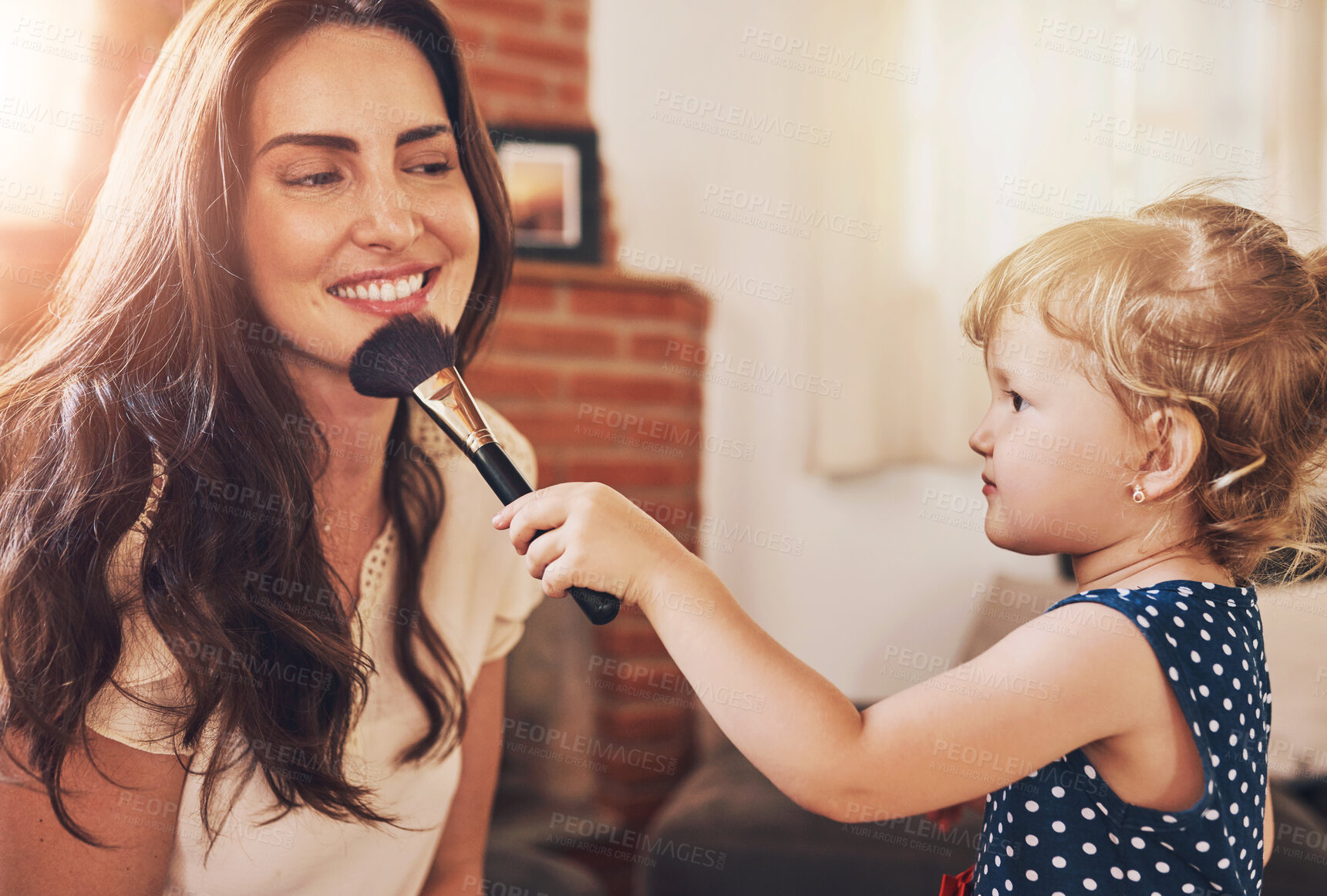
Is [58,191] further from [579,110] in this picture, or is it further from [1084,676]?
[1084,676]

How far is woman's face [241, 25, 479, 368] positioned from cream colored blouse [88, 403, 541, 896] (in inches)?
6.6

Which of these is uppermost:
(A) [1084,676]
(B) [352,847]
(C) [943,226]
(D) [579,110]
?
(D) [579,110]

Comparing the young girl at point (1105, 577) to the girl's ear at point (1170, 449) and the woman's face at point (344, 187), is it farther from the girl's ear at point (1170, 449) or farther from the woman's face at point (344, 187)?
the woman's face at point (344, 187)

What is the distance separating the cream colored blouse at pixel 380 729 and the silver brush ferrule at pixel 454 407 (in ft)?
0.61

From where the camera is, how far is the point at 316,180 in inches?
27.8

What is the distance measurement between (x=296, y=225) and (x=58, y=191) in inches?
8.6

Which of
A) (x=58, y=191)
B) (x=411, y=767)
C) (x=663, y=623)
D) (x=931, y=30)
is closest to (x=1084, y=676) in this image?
(x=663, y=623)

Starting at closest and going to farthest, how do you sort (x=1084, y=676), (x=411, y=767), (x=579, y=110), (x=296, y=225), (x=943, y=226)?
(x=1084, y=676) → (x=296, y=225) → (x=411, y=767) → (x=579, y=110) → (x=943, y=226)

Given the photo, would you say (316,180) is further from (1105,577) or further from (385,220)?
(1105,577)

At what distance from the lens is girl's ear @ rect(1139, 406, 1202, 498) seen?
646mm

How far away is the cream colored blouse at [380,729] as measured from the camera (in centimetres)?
67

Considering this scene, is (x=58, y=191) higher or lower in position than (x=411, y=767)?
higher

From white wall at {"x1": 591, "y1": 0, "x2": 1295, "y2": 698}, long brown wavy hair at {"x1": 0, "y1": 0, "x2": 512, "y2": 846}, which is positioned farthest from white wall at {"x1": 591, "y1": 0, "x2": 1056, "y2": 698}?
long brown wavy hair at {"x1": 0, "y1": 0, "x2": 512, "y2": 846}

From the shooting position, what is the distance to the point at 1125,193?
1279 millimetres
